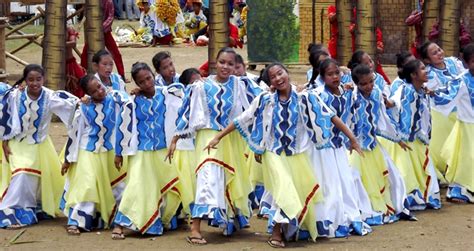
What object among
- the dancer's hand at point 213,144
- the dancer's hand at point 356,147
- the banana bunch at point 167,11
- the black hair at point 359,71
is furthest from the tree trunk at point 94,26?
the banana bunch at point 167,11

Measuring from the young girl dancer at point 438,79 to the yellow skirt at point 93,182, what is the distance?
3.39 metres

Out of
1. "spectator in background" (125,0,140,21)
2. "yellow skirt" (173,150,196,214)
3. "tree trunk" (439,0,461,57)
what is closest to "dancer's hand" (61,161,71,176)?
"yellow skirt" (173,150,196,214)

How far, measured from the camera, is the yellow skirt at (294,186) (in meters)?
8.81

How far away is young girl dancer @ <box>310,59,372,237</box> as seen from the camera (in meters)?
9.15

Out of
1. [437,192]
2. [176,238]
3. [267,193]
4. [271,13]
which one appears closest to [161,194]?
[176,238]

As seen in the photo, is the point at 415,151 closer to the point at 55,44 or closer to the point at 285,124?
the point at 285,124

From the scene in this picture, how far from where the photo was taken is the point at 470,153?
10734mm

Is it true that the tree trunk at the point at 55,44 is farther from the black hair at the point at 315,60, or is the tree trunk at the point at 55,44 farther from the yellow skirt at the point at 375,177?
the yellow skirt at the point at 375,177

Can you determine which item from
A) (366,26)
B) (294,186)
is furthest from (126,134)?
(366,26)

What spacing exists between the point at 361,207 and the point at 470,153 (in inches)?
62.7

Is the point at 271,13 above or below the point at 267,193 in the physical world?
above

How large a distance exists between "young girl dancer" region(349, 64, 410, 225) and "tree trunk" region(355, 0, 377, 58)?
13.0ft

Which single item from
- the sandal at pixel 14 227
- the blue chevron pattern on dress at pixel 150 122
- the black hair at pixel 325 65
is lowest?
the sandal at pixel 14 227

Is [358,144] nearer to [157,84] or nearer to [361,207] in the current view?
[361,207]
